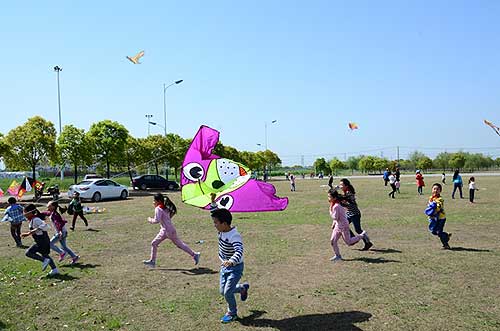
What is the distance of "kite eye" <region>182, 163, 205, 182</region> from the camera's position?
28.0 ft

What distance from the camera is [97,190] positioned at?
28.3 meters

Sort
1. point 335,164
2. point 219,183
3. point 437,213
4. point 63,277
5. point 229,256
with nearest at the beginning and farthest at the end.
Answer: point 229,256, point 219,183, point 63,277, point 437,213, point 335,164

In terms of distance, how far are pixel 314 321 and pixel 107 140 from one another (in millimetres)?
33205

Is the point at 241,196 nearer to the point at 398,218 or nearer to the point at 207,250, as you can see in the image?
the point at 207,250

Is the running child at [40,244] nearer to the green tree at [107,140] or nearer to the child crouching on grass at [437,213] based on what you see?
the child crouching on grass at [437,213]

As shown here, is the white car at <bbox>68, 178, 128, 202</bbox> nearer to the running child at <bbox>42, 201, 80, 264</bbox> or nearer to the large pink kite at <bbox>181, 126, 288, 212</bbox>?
the running child at <bbox>42, 201, 80, 264</bbox>

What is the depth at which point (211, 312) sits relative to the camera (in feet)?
21.0

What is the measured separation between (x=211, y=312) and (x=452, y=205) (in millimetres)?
17441

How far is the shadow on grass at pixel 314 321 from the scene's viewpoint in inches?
226

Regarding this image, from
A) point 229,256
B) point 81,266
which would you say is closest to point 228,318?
point 229,256

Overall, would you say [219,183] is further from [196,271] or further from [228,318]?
[228,318]

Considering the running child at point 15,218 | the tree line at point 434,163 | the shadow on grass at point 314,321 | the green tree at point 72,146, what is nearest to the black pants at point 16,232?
the running child at point 15,218

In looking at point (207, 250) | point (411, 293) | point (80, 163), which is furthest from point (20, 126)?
point (411, 293)

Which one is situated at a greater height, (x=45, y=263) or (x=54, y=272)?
(x=45, y=263)
